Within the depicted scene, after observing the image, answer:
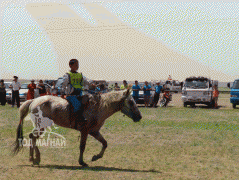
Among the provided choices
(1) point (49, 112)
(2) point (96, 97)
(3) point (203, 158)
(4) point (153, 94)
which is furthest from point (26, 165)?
(4) point (153, 94)

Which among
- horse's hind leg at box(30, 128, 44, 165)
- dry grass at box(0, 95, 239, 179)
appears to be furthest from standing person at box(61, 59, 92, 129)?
dry grass at box(0, 95, 239, 179)

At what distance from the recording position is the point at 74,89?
732 centimetres

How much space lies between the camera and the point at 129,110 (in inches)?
293

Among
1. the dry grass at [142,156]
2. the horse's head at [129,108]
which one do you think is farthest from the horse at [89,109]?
the dry grass at [142,156]

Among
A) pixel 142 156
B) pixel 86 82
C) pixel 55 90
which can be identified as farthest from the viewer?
pixel 55 90

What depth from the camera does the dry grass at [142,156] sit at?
6.84m

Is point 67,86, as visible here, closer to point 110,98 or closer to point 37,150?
point 110,98

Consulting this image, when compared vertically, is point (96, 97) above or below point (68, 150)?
above

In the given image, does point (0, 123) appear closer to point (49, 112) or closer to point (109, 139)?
point (109, 139)

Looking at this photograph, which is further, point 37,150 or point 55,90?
point 55,90

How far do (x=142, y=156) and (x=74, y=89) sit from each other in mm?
2551

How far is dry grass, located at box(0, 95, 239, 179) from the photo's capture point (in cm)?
684

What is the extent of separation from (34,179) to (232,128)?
9209 mm

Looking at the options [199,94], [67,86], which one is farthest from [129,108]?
[199,94]
